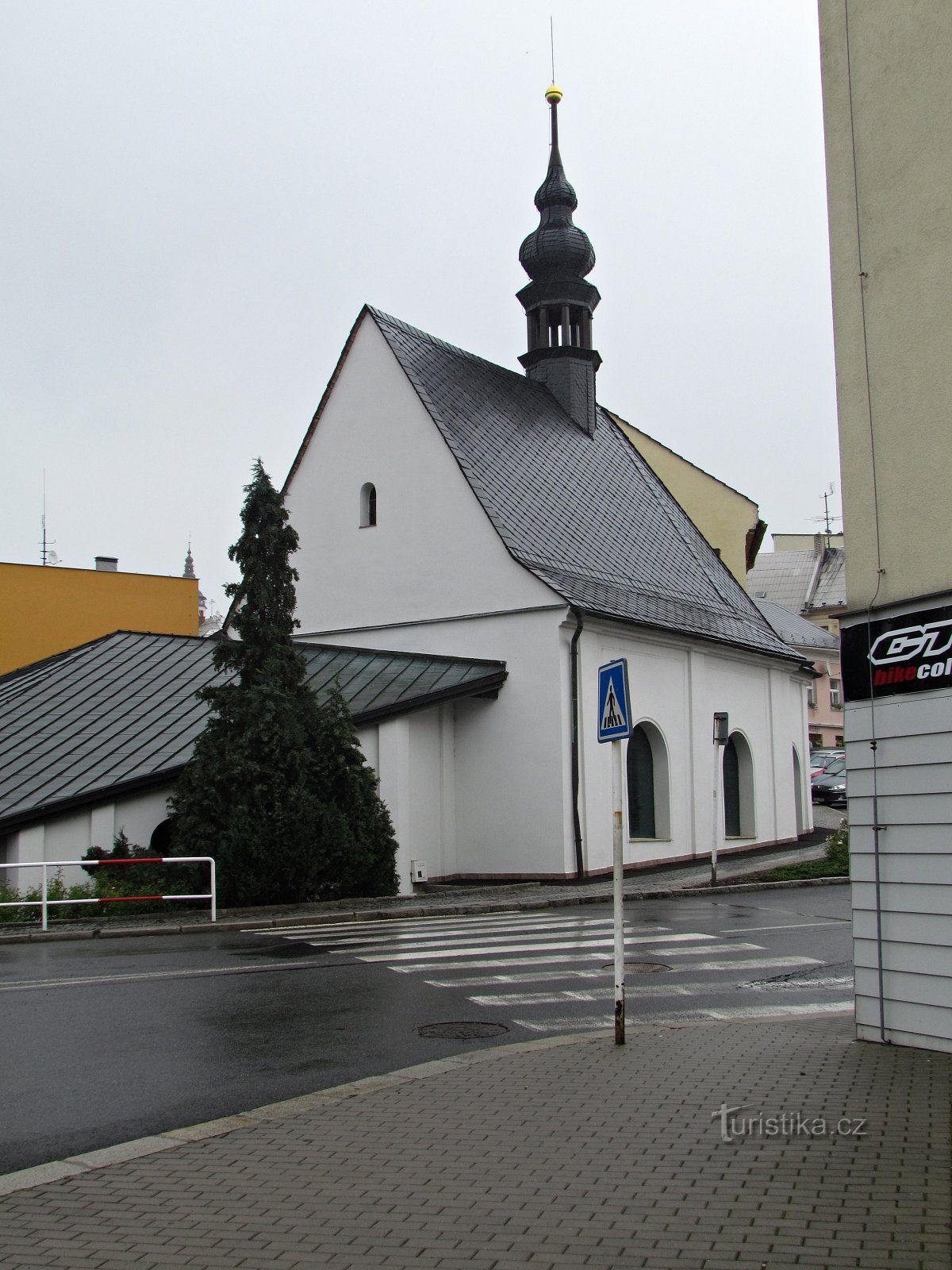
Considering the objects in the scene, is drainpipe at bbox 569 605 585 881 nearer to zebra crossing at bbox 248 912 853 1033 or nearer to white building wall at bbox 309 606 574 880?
white building wall at bbox 309 606 574 880

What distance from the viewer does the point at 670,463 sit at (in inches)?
1522

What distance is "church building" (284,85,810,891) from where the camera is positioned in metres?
23.0

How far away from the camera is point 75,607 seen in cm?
4144

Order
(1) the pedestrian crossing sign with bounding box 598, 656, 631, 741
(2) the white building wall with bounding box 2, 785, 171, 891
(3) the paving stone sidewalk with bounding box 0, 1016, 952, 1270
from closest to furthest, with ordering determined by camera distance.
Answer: (3) the paving stone sidewalk with bounding box 0, 1016, 952, 1270 < (1) the pedestrian crossing sign with bounding box 598, 656, 631, 741 < (2) the white building wall with bounding box 2, 785, 171, 891

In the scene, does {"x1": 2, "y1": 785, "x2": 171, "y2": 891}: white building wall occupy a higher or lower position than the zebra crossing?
higher

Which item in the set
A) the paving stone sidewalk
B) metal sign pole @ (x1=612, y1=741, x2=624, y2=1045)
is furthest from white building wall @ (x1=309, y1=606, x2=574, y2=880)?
the paving stone sidewalk

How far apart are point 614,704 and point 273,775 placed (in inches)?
395

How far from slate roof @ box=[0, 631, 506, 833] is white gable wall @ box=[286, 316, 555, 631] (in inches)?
59.7

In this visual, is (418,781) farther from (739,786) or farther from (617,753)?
(617,753)

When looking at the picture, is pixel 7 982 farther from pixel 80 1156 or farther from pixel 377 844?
pixel 377 844

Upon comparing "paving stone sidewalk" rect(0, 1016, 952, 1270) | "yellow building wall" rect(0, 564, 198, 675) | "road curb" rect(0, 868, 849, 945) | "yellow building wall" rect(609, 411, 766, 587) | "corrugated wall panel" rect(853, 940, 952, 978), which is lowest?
"road curb" rect(0, 868, 849, 945)

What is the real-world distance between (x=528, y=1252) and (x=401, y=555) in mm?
22030

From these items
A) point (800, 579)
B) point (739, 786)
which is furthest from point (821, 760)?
point (800, 579)

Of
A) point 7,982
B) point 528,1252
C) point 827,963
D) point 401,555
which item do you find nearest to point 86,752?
point 401,555
